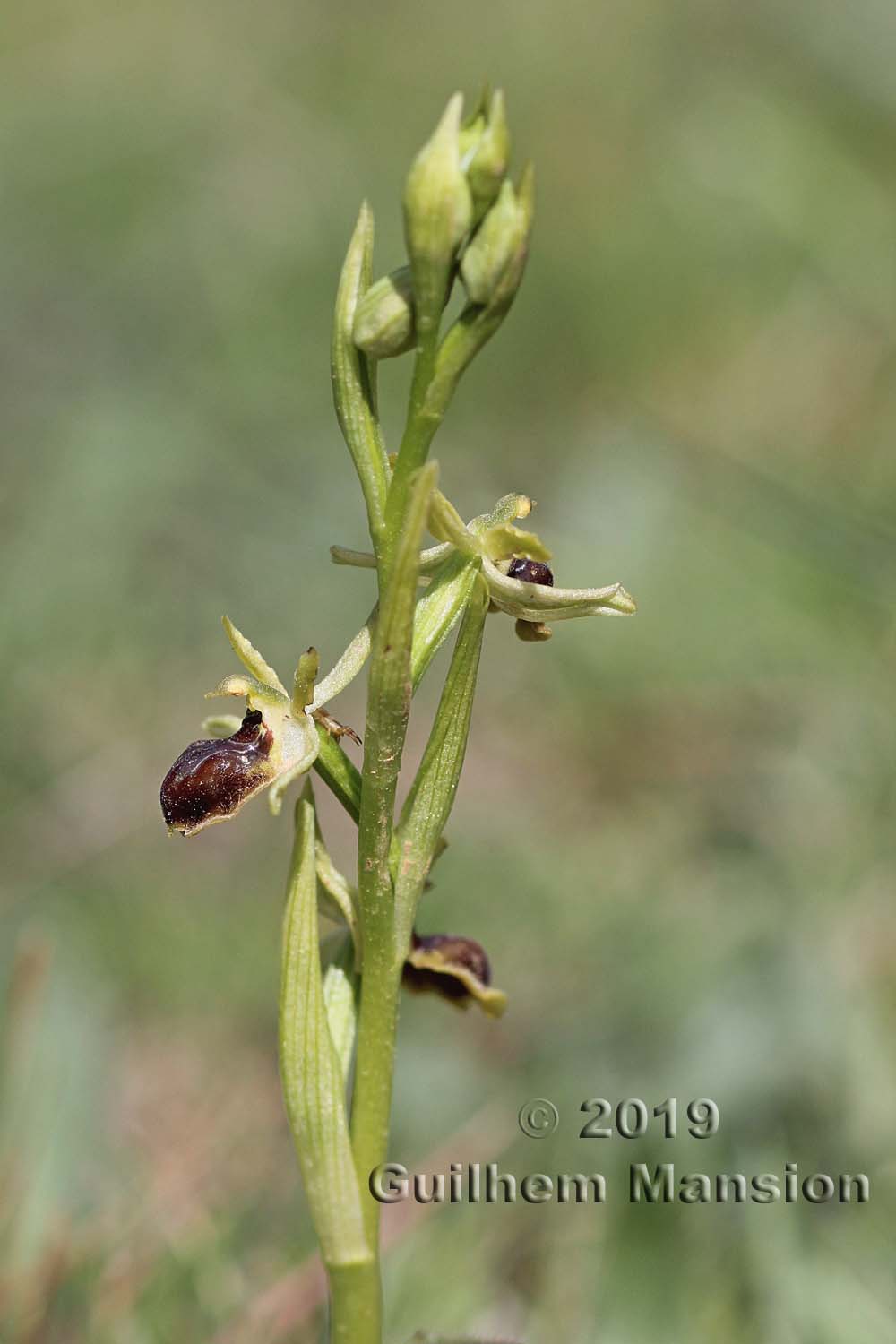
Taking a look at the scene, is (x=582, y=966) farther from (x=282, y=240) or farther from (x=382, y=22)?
(x=382, y=22)

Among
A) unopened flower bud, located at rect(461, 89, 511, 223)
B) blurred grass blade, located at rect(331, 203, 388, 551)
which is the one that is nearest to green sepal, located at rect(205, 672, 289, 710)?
blurred grass blade, located at rect(331, 203, 388, 551)

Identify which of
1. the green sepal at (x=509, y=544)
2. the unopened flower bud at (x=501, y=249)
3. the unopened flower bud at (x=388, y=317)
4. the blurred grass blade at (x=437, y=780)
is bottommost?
the blurred grass blade at (x=437, y=780)

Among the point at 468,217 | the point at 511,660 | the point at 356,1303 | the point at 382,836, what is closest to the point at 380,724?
the point at 382,836

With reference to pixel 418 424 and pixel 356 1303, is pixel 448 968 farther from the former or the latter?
pixel 418 424

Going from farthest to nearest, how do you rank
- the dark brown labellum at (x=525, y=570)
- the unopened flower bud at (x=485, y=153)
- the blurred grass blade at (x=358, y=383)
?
the dark brown labellum at (x=525, y=570)
the blurred grass blade at (x=358, y=383)
the unopened flower bud at (x=485, y=153)

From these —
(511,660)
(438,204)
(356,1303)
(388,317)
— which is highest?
(438,204)

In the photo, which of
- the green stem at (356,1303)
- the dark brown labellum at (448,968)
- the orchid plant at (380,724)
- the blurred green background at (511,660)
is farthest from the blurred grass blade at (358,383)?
the blurred green background at (511,660)

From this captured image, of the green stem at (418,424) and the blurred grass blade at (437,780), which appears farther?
the blurred grass blade at (437,780)

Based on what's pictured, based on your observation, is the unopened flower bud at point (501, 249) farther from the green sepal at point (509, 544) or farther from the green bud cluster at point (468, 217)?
the green sepal at point (509, 544)
